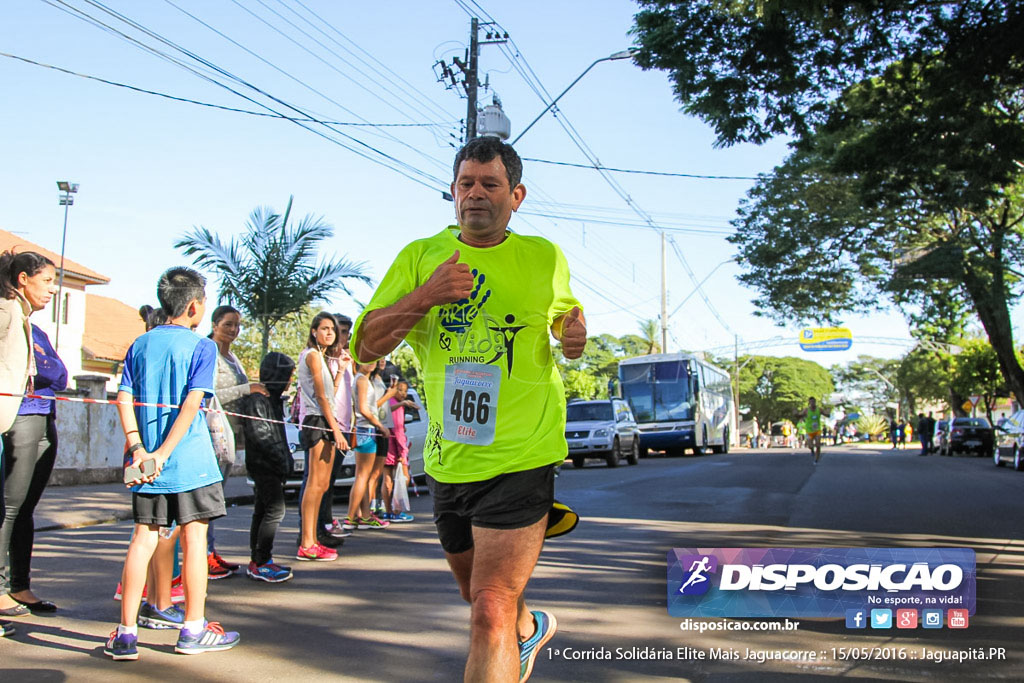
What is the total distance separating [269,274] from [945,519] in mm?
8989

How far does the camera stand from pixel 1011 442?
24281mm

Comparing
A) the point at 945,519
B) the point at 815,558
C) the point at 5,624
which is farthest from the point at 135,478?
the point at 945,519

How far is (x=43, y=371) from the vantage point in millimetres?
5395

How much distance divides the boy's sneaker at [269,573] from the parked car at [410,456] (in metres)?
4.99

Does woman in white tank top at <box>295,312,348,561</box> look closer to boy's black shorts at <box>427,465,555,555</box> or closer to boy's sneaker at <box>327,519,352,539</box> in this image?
boy's sneaker at <box>327,519,352,539</box>

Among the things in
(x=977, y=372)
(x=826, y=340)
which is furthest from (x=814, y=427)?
(x=977, y=372)

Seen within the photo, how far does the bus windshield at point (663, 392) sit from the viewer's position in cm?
3195

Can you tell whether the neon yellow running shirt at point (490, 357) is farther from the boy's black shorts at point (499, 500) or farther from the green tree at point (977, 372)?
the green tree at point (977, 372)

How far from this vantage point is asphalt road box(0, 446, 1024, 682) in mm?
4105

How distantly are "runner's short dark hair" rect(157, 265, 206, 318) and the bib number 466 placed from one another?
225 centimetres

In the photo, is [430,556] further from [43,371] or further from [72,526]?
[72,526]

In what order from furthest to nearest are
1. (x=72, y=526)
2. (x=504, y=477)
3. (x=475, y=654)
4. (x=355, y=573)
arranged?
(x=72, y=526) → (x=355, y=573) → (x=504, y=477) → (x=475, y=654)

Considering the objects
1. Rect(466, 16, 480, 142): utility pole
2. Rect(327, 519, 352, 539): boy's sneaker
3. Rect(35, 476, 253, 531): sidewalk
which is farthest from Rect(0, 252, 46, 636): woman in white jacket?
Rect(466, 16, 480, 142): utility pole

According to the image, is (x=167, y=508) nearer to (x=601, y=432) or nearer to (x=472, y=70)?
(x=472, y=70)
